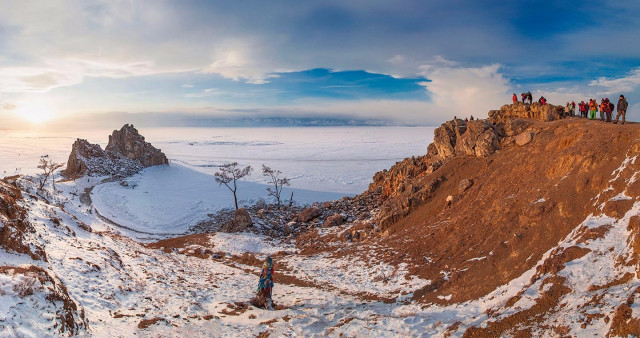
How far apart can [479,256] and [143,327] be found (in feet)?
38.6

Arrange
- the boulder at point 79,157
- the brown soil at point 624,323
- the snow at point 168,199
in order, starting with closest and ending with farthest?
the brown soil at point 624,323 < the snow at point 168,199 < the boulder at point 79,157

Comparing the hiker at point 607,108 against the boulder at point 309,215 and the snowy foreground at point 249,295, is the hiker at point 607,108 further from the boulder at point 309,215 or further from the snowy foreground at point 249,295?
the boulder at point 309,215

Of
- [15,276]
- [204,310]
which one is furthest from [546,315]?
[15,276]

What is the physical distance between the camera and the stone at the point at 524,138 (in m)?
19.1

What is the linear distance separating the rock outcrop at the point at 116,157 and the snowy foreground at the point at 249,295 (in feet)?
173

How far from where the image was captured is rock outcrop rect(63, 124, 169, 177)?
60.0 meters

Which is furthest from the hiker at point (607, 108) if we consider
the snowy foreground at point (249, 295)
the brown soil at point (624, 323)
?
the brown soil at point (624, 323)

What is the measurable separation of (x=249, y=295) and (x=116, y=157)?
72376mm

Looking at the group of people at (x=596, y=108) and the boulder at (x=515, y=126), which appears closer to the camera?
the group of people at (x=596, y=108)

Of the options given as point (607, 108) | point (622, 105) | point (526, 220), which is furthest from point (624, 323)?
point (607, 108)

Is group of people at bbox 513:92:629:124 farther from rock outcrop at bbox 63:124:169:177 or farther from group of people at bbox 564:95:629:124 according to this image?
rock outcrop at bbox 63:124:169:177

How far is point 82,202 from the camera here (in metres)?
41.2

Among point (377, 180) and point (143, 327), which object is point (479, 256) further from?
point (377, 180)

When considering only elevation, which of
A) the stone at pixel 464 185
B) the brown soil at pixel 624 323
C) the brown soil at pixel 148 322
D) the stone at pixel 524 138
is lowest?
the brown soil at pixel 148 322
